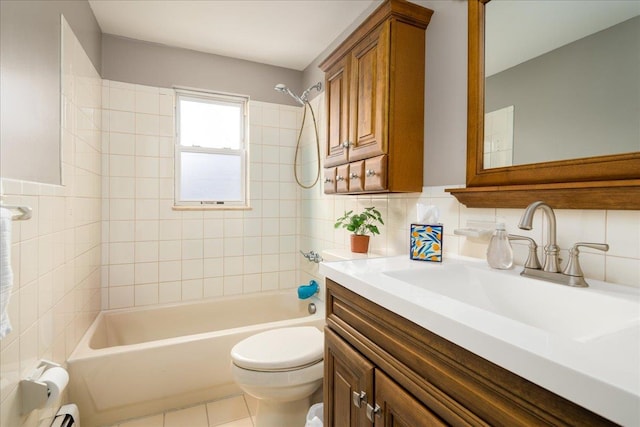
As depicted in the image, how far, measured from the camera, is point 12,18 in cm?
104

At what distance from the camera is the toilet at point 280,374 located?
143cm

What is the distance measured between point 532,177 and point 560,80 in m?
0.29

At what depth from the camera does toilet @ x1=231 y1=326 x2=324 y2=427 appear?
143cm

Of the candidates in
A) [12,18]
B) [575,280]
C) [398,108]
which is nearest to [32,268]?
[12,18]

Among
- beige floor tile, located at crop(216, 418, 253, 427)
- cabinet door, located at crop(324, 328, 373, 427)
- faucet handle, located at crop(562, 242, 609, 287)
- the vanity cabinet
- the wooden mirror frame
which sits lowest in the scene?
beige floor tile, located at crop(216, 418, 253, 427)

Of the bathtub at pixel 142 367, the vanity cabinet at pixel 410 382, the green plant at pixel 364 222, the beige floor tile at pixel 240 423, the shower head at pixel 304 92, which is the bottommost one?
the beige floor tile at pixel 240 423

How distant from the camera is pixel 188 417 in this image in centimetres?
174

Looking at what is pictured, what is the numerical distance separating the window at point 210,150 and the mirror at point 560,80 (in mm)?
2063

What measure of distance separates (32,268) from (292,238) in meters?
1.89

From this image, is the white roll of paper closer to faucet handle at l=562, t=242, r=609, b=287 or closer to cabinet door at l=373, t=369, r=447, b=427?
cabinet door at l=373, t=369, r=447, b=427

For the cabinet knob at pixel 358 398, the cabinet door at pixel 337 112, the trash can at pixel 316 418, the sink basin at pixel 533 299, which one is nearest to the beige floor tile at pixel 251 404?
the trash can at pixel 316 418

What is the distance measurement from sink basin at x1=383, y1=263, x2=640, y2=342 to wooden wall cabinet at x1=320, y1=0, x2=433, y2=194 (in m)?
0.48

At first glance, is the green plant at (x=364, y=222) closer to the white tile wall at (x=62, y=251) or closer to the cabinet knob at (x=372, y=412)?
the cabinet knob at (x=372, y=412)

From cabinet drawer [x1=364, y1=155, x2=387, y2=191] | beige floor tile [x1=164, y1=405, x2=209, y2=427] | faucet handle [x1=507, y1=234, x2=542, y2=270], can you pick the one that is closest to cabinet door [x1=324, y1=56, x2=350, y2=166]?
cabinet drawer [x1=364, y1=155, x2=387, y2=191]
